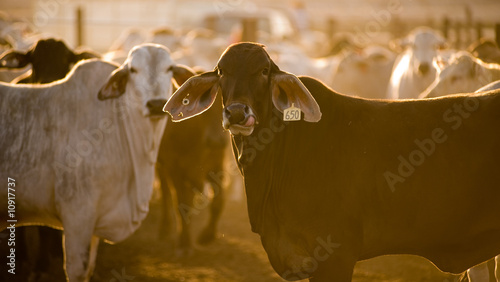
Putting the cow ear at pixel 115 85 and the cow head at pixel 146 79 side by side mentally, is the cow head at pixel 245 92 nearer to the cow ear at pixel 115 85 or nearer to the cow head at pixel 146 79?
the cow head at pixel 146 79

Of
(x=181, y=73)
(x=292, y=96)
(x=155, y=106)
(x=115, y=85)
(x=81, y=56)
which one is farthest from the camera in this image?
(x=81, y=56)

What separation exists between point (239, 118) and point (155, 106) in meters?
1.49

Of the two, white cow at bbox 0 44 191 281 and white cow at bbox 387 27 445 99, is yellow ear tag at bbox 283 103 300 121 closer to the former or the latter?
white cow at bbox 0 44 191 281

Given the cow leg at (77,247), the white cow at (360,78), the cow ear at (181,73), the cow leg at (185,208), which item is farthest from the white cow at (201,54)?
the cow leg at (77,247)

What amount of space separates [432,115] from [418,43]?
5.37 metres

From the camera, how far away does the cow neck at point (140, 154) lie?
5027 millimetres

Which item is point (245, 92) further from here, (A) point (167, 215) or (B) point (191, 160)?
(A) point (167, 215)

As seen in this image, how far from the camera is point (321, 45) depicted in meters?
20.7

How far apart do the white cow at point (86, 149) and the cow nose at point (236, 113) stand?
1.45 meters

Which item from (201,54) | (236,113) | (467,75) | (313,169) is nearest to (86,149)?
(236,113)

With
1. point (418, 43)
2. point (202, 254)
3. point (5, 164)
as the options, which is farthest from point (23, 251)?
point (418, 43)

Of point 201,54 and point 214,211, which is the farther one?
point 201,54

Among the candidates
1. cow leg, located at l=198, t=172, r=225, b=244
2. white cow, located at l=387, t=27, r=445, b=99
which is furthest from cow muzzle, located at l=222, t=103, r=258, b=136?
white cow, located at l=387, t=27, r=445, b=99

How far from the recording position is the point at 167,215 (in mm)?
7414
